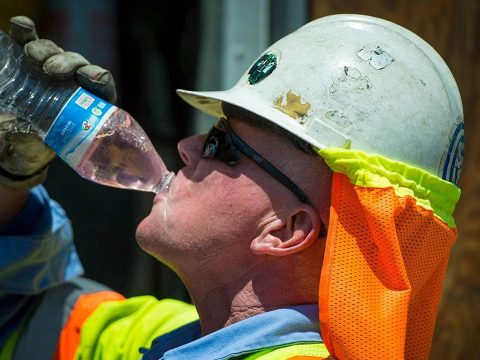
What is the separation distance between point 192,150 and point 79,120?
37cm

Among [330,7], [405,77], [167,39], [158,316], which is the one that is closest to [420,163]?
[405,77]

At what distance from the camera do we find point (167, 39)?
570cm

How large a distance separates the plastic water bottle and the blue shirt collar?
1.88 ft

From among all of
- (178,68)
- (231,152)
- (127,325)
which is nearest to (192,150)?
(231,152)

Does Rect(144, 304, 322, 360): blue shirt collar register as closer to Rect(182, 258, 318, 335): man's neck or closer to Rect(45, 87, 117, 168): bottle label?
Rect(182, 258, 318, 335): man's neck

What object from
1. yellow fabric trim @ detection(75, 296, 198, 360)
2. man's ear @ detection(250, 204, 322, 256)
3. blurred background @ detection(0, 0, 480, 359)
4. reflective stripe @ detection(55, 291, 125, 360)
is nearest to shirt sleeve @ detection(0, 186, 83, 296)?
reflective stripe @ detection(55, 291, 125, 360)

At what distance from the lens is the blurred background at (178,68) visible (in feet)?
16.3

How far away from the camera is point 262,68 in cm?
302

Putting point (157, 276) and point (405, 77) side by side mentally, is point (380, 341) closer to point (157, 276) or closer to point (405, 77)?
point (405, 77)

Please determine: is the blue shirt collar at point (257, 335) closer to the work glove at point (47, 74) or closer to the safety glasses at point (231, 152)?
the safety glasses at point (231, 152)

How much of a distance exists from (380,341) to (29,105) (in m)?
1.38

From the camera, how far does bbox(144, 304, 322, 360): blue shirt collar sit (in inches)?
111

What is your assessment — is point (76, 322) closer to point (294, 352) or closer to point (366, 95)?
point (294, 352)

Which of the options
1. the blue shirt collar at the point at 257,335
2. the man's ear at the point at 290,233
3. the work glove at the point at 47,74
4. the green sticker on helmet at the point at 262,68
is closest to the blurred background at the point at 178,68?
the green sticker on helmet at the point at 262,68
